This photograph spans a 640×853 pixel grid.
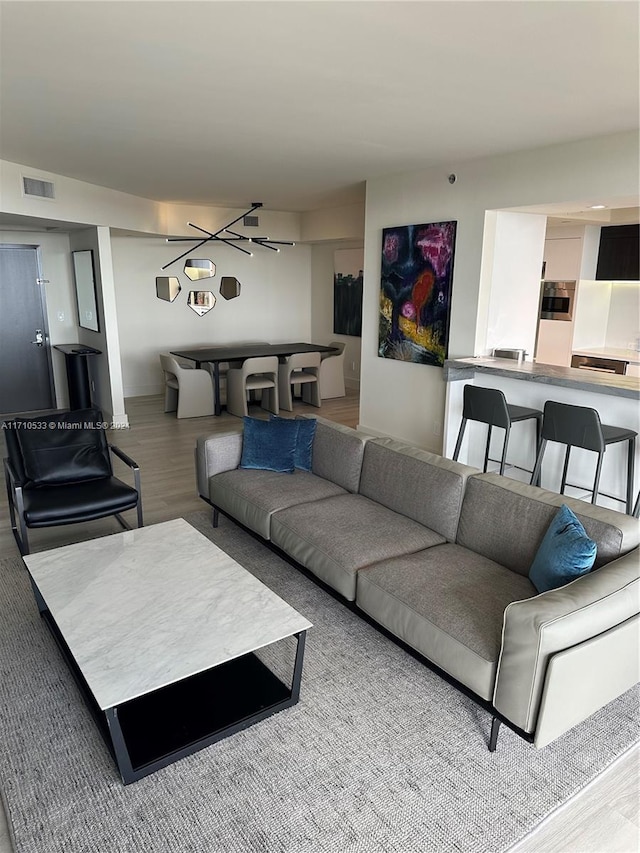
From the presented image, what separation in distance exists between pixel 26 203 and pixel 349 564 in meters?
4.63

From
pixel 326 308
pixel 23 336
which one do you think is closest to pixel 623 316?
pixel 326 308

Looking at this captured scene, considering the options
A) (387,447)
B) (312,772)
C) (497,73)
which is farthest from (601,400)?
(312,772)

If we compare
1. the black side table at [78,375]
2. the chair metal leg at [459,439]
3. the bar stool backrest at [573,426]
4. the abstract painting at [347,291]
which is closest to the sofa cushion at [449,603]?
the bar stool backrest at [573,426]

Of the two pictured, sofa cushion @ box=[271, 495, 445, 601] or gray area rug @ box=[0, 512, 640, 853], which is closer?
gray area rug @ box=[0, 512, 640, 853]

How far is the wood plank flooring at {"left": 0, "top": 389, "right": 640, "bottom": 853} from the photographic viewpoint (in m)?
1.84

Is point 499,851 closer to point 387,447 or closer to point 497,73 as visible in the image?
point 387,447

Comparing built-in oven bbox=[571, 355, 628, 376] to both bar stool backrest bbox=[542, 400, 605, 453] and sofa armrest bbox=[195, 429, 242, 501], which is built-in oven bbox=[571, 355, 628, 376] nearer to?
bar stool backrest bbox=[542, 400, 605, 453]

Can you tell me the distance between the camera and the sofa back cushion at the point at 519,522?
2.38 meters

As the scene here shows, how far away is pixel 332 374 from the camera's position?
8.33 meters

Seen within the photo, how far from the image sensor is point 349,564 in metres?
2.72

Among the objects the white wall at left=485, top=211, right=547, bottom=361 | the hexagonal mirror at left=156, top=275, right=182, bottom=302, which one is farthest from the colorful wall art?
the hexagonal mirror at left=156, top=275, right=182, bottom=302

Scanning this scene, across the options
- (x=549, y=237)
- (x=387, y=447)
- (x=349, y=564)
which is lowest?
(x=349, y=564)

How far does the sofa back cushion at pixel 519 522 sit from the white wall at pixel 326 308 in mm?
6248

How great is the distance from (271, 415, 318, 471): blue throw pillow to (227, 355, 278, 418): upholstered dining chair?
3.29 m
